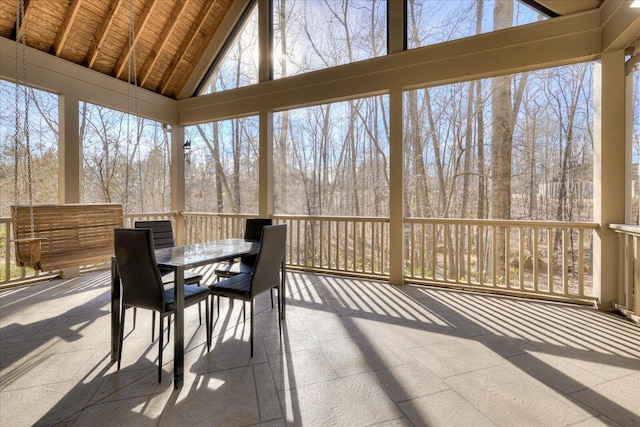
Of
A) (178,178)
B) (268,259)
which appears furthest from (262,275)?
(178,178)

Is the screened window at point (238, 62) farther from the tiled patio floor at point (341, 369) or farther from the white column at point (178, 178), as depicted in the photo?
the tiled patio floor at point (341, 369)

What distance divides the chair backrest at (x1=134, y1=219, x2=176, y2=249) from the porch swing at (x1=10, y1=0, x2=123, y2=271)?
106cm

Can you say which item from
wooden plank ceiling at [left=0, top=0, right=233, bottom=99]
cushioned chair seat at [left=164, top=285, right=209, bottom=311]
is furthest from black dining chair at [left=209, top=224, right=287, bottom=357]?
wooden plank ceiling at [left=0, top=0, right=233, bottom=99]

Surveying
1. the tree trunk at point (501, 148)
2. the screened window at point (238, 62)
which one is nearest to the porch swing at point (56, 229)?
the screened window at point (238, 62)

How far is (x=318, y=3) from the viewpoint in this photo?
5258 mm

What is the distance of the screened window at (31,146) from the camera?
521 cm

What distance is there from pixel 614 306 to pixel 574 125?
3.43m

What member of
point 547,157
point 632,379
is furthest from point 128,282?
point 547,157

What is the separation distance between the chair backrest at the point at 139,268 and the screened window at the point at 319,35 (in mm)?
4179

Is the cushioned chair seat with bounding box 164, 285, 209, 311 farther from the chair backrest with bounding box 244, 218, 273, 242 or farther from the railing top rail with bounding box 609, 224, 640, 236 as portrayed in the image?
the railing top rail with bounding box 609, 224, 640, 236

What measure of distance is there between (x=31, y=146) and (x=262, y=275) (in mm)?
6534

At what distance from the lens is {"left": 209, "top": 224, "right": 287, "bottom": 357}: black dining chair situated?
226 centimetres

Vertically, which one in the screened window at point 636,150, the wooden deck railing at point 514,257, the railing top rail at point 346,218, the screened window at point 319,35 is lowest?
the wooden deck railing at point 514,257

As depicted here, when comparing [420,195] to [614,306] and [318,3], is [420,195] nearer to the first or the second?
[614,306]
